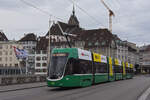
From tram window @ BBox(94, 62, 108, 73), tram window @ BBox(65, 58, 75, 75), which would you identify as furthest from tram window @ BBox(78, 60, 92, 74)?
tram window @ BBox(94, 62, 108, 73)

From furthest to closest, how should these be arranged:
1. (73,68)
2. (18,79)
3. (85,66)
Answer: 1. (18,79)
2. (85,66)
3. (73,68)

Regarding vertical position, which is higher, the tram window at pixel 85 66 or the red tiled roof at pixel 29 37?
the red tiled roof at pixel 29 37

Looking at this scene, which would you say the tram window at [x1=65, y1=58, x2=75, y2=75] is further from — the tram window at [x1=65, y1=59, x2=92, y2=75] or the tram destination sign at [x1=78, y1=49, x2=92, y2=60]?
the tram destination sign at [x1=78, y1=49, x2=92, y2=60]

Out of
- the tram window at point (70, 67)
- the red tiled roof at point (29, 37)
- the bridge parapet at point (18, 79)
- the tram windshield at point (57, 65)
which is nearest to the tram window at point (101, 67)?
the tram window at point (70, 67)

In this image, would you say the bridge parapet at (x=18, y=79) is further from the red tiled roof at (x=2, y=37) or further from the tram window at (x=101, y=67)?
the red tiled roof at (x=2, y=37)

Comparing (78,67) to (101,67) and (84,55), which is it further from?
(101,67)

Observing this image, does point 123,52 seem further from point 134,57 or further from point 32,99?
point 32,99

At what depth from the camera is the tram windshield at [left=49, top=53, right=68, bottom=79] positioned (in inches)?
731

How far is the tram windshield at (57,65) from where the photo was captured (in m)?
18.6

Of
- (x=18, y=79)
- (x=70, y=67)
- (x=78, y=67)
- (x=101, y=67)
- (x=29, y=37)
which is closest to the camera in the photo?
(x=70, y=67)

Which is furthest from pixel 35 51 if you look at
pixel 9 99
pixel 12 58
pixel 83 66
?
pixel 9 99

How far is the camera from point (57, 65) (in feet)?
61.8

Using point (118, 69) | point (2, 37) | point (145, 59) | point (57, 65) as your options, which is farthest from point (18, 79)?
point (145, 59)

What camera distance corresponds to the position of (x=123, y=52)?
99250 millimetres
